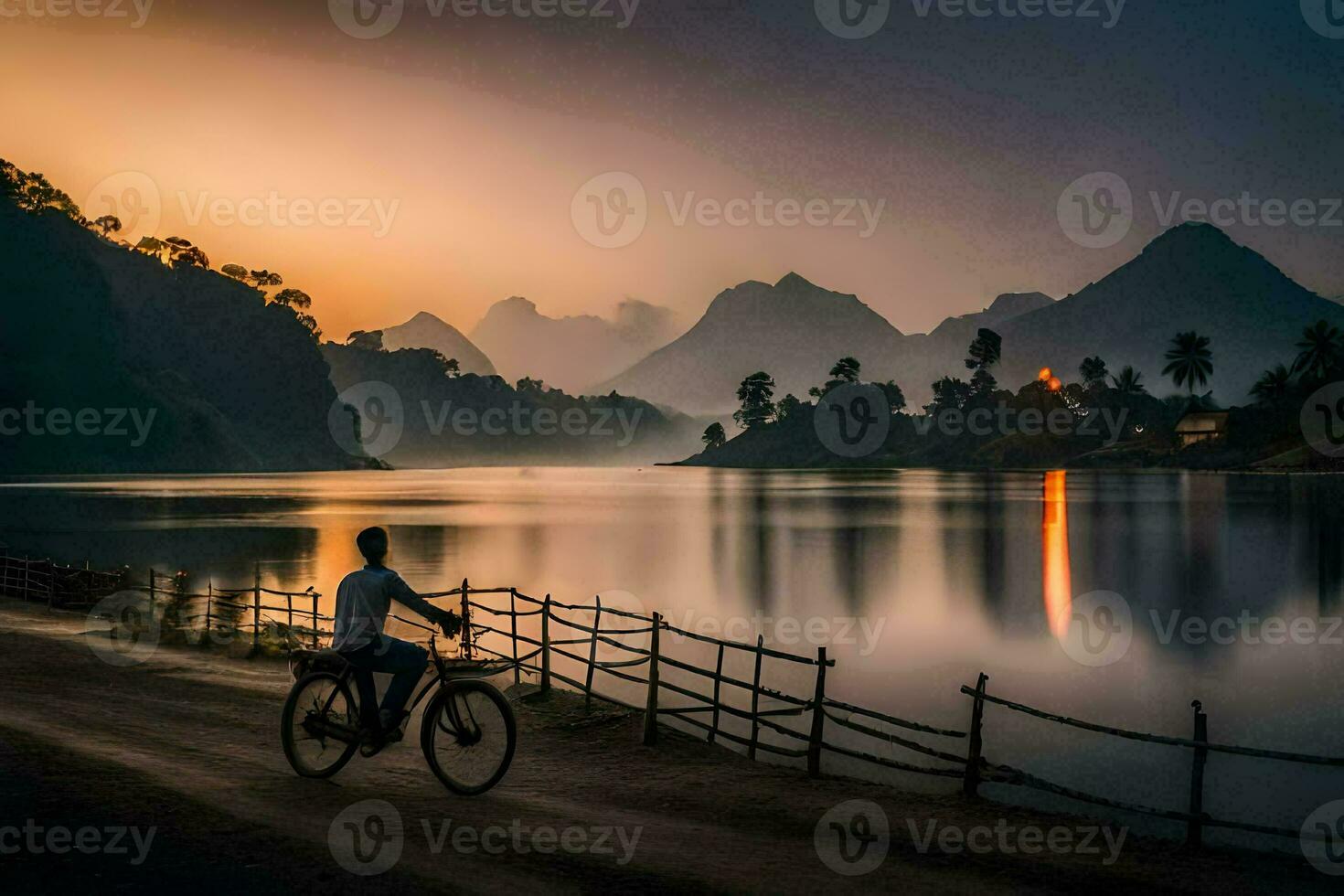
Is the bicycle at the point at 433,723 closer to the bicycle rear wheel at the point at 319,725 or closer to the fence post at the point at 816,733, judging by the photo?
the bicycle rear wheel at the point at 319,725

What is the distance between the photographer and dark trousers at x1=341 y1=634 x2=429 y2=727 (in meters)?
9.12

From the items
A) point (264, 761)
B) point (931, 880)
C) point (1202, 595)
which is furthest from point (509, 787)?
point (1202, 595)

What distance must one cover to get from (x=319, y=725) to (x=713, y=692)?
38.5ft

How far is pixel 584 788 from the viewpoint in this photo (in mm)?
10992

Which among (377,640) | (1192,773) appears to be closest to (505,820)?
(377,640)

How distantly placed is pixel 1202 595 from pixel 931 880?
36.5m

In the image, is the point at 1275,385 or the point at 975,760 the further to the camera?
the point at 1275,385

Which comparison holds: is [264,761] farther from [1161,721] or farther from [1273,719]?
[1273,719]

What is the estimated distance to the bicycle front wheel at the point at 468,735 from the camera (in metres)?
9.32

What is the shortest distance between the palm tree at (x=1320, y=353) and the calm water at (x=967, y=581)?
44.6 m

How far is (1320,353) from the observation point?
14225cm

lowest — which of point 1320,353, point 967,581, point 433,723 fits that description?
point 967,581

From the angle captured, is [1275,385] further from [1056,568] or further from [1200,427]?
[1056,568]

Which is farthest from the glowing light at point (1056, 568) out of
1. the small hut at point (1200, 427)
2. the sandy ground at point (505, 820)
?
the small hut at point (1200, 427)
